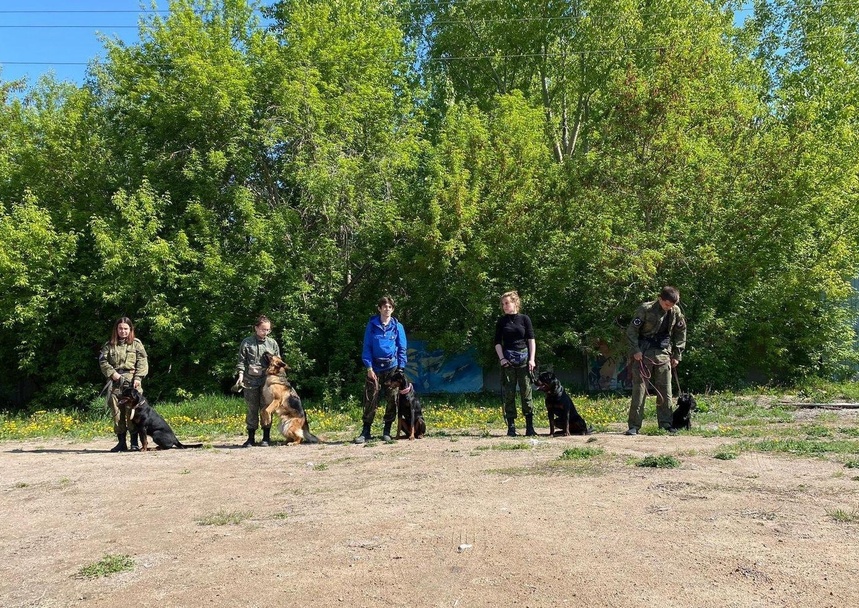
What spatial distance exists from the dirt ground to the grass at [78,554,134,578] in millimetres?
54

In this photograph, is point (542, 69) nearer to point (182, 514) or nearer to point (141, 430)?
point (141, 430)

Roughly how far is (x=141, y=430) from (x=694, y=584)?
25.3 ft

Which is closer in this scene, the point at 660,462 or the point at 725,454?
the point at 660,462

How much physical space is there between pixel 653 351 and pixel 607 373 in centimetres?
746

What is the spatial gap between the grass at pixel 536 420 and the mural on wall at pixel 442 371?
22.1 inches

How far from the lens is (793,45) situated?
2283 centimetres

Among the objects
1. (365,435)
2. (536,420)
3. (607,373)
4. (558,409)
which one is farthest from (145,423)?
(607,373)

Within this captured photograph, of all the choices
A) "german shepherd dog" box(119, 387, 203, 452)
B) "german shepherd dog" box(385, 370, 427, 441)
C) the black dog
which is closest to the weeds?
the black dog

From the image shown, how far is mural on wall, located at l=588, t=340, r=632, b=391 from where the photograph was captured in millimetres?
16281

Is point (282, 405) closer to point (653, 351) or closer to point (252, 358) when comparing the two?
point (252, 358)

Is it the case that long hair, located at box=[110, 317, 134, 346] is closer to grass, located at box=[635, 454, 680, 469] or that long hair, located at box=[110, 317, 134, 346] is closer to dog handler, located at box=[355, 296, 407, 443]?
dog handler, located at box=[355, 296, 407, 443]

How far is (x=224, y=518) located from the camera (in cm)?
539

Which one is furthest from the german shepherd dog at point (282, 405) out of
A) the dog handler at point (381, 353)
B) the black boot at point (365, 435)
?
the dog handler at point (381, 353)

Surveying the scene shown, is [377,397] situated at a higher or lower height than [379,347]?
lower
